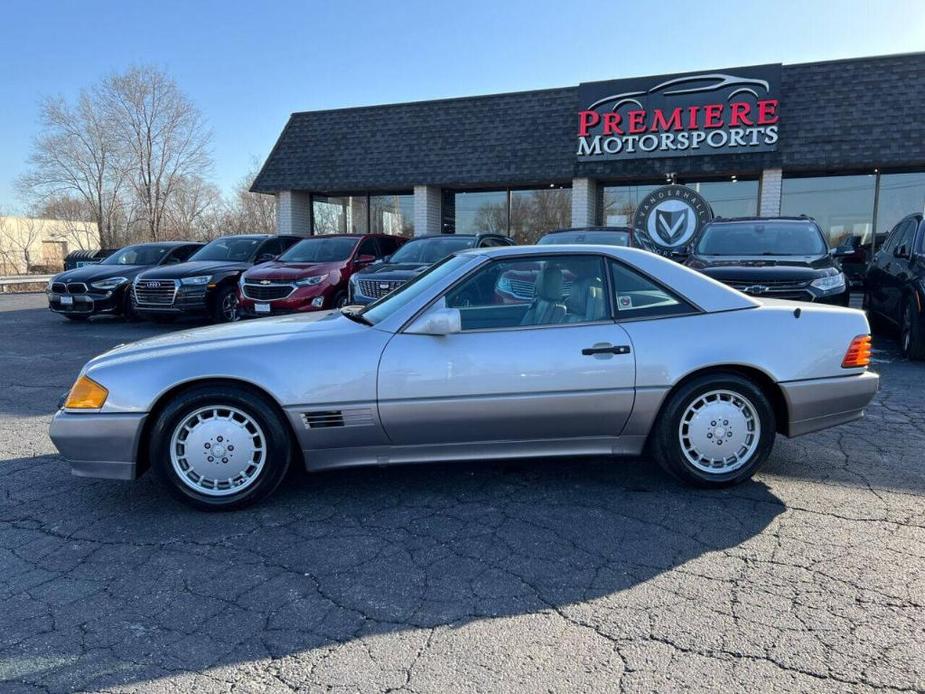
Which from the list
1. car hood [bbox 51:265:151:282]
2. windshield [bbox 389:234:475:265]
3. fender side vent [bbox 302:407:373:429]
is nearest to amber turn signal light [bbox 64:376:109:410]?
fender side vent [bbox 302:407:373:429]

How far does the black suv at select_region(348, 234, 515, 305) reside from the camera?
9.23 metres

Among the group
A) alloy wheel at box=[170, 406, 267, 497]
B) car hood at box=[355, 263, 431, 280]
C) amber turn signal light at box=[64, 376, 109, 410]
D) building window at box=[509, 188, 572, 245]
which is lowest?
alloy wheel at box=[170, 406, 267, 497]

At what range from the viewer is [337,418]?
11.7 ft

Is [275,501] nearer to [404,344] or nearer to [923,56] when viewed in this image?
[404,344]

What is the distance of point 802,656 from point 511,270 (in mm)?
2391

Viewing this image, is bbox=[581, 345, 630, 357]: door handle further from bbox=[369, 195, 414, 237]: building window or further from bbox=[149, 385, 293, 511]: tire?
bbox=[369, 195, 414, 237]: building window

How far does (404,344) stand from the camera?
3.59m

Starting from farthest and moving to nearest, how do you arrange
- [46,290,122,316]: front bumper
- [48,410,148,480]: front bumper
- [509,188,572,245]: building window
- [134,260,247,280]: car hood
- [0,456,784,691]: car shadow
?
[509,188,572,245]: building window, [46,290,122,316]: front bumper, [134,260,247,280]: car hood, [48,410,148,480]: front bumper, [0,456,784,691]: car shadow

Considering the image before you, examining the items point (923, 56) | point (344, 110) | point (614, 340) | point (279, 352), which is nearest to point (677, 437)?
point (614, 340)

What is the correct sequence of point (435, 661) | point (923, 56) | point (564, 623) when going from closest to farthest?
point (435, 661), point (564, 623), point (923, 56)

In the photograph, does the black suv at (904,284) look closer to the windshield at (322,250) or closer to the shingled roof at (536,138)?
the shingled roof at (536,138)

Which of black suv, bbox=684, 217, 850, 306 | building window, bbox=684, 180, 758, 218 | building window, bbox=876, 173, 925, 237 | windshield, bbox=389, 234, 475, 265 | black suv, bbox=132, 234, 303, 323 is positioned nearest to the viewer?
black suv, bbox=684, 217, 850, 306

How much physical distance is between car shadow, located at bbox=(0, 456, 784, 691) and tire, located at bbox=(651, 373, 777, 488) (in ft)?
0.46

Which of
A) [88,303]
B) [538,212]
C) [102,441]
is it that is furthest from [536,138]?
[102,441]
